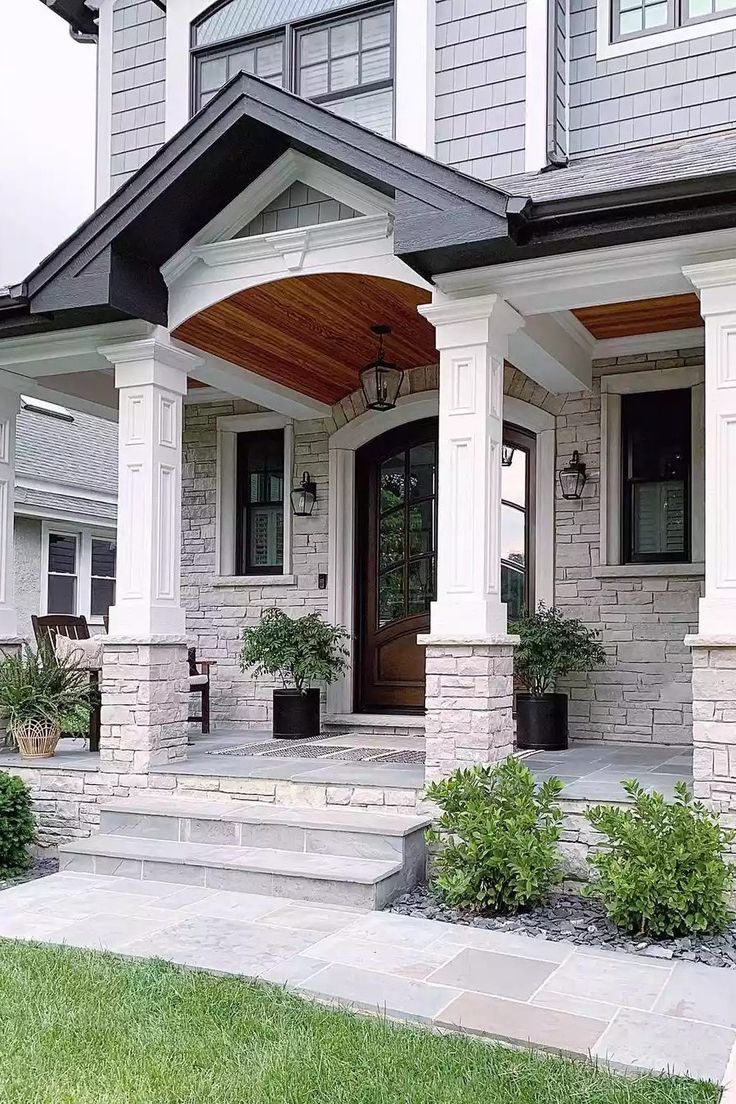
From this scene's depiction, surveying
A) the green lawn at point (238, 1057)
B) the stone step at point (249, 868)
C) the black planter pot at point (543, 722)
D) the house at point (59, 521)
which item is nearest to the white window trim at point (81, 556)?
the house at point (59, 521)

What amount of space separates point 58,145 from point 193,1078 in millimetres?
29261

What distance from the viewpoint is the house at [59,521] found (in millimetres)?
13602

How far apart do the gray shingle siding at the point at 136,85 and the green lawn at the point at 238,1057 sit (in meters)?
6.86

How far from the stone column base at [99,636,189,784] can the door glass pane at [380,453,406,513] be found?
8.59ft

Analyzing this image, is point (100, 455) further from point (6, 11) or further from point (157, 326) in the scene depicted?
point (6, 11)

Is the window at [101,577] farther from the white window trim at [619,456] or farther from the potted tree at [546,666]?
the white window trim at [619,456]

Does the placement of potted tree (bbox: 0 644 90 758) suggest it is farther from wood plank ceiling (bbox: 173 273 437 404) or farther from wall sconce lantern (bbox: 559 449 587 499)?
wall sconce lantern (bbox: 559 449 587 499)

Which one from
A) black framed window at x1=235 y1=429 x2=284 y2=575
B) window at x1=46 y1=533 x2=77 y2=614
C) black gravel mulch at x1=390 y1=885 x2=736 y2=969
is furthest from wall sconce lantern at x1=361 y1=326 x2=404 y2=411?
window at x1=46 y1=533 x2=77 y2=614

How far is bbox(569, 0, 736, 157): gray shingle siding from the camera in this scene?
6738mm

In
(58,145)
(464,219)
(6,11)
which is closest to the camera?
(464,219)

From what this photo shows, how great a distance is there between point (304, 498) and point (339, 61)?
3.41 meters

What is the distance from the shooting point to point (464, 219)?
5.02m

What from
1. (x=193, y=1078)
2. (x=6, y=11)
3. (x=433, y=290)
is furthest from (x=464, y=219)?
(x=6, y=11)

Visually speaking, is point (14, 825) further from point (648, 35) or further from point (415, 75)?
point (648, 35)
